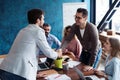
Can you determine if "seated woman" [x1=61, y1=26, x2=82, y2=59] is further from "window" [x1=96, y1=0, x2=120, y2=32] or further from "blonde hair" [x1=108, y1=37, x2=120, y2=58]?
"window" [x1=96, y1=0, x2=120, y2=32]

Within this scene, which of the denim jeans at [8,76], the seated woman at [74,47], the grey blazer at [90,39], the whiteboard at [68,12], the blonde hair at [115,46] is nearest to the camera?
the denim jeans at [8,76]

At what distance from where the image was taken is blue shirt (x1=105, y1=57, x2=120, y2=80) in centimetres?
221

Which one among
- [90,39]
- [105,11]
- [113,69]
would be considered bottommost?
[113,69]

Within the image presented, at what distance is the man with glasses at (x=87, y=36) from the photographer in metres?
2.67

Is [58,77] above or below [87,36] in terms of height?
below

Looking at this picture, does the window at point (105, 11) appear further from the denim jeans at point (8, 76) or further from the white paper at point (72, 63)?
the denim jeans at point (8, 76)

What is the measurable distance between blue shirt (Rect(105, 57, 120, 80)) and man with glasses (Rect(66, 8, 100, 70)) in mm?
357

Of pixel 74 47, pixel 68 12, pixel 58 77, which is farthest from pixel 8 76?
pixel 68 12

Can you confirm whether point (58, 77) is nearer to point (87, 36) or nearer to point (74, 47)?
point (87, 36)

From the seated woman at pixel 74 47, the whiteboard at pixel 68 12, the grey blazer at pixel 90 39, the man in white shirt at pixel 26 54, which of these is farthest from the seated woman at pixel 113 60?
the whiteboard at pixel 68 12

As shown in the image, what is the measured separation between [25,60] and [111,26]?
3.68 m

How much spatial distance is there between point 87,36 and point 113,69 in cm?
73

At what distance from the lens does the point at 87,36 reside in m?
2.85

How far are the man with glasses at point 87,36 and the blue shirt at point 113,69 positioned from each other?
36cm
